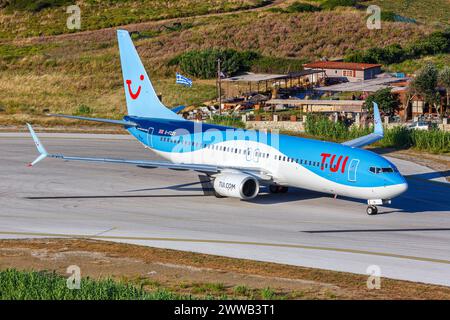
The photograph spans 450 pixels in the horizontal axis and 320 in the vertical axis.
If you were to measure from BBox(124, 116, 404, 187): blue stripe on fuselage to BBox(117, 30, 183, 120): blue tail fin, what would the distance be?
118 cm

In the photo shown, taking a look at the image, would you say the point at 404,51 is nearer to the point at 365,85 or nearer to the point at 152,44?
the point at 365,85

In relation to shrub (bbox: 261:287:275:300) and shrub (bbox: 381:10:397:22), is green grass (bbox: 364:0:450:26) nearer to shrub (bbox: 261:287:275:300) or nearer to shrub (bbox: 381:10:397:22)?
shrub (bbox: 381:10:397:22)

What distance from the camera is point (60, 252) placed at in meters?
40.8

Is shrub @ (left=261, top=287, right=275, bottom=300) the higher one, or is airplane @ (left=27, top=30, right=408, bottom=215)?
airplane @ (left=27, top=30, right=408, bottom=215)

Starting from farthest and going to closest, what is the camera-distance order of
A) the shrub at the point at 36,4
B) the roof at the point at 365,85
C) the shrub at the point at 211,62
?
the shrub at the point at 36,4 < the shrub at the point at 211,62 < the roof at the point at 365,85

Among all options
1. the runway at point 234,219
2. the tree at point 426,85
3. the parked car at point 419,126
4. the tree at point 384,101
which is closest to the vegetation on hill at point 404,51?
the tree at point 384,101

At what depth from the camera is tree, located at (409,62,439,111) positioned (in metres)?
95.2

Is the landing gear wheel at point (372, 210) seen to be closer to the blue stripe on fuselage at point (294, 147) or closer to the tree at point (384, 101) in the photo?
the blue stripe on fuselage at point (294, 147)

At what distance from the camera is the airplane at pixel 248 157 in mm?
48188

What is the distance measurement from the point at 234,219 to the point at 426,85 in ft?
174

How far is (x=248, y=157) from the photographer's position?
2092 inches

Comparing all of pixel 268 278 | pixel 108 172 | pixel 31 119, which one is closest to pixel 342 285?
pixel 268 278

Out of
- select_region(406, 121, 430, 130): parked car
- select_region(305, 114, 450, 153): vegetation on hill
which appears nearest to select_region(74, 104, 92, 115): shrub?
select_region(305, 114, 450, 153): vegetation on hill
